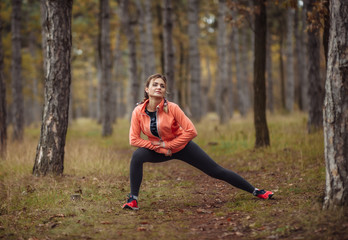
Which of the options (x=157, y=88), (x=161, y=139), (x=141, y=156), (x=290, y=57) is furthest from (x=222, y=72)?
(x=141, y=156)

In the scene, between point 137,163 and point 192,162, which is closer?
point 137,163

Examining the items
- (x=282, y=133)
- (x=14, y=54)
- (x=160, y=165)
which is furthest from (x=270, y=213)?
A: (x=14, y=54)

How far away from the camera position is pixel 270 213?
4145 mm

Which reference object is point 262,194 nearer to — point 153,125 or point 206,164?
point 206,164

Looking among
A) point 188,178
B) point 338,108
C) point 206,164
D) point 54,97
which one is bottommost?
point 188,178

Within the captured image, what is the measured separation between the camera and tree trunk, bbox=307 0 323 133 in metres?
10.1

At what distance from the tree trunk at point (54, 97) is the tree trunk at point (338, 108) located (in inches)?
194

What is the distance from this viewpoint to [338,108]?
3668 millimetres

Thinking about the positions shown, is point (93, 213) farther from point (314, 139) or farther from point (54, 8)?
point (314, 139)

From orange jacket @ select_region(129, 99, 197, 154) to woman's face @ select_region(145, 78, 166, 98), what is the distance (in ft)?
0.45

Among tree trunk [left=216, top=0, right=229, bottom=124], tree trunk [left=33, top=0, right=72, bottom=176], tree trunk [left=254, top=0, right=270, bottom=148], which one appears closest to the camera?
tree trunk [left=33, top=0, right=72, bottom=176]

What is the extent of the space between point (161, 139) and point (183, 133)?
34 cm

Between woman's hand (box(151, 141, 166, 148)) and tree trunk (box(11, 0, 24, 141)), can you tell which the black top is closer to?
woman's hand (box(151, 141, 166, 148))

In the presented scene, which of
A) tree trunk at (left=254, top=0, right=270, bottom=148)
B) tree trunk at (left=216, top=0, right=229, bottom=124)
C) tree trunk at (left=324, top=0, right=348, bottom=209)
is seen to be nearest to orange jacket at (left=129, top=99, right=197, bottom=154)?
tree trunk at (left=324, top=0, right=348, bottom=209)
